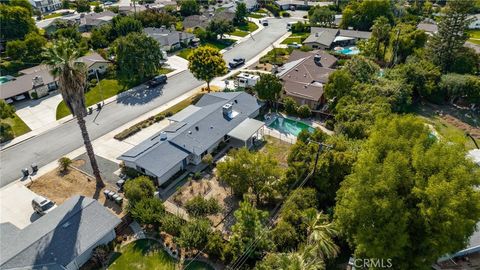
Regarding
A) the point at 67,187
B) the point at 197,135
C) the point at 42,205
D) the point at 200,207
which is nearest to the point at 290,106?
the point at 197,135

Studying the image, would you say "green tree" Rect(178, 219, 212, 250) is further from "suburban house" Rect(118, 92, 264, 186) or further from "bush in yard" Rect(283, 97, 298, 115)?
"bush in yard" Rect(283, 97, 298, 115)

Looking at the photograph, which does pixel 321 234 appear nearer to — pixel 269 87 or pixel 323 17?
pixel 269 87

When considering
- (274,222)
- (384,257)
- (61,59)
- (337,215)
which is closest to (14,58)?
(61,59)

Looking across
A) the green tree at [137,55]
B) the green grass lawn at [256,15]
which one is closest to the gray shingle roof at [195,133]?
the green tree at [137,55]

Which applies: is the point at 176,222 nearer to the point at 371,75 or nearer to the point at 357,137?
the point at 357,137

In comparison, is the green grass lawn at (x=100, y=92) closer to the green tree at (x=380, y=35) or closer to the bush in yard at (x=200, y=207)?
the bush in yard at (x=200, y=207)
